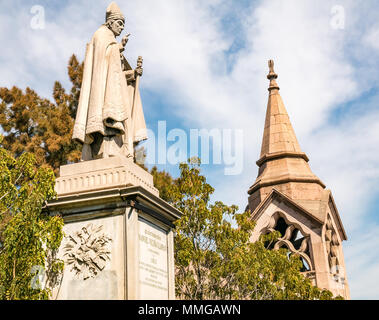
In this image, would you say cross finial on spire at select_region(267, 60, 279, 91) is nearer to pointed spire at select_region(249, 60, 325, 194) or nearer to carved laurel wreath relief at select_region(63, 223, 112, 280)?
pointed spire at select_region(249, 60, 325, 194)

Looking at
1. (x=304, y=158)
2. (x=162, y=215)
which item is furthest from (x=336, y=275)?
(x=162, y=215)

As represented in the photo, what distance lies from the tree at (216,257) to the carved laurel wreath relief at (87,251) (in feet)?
26.4

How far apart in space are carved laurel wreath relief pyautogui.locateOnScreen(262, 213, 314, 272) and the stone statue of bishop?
1723cm

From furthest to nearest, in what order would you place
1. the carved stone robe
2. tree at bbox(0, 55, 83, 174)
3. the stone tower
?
1. the stone tower
2. tree at bbox(0, 55, 83, 174)
3. the carved stone robe

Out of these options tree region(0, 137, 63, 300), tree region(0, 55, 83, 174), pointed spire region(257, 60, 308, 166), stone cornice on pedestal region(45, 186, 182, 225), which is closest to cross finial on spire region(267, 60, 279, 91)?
pointed spire region(257, 60, 308, 166)

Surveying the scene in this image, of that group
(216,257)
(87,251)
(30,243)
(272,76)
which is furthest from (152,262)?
(272,76)

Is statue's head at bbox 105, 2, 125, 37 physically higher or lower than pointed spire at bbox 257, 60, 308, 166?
lower

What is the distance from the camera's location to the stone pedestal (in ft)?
27.9

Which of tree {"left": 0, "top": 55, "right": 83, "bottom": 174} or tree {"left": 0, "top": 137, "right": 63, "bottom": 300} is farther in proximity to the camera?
tree {"left": 0, "top": 55, "right": 83, "bottom": 174}

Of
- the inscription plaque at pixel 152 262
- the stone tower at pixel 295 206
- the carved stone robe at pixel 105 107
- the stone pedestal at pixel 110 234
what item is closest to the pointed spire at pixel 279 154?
the stone tower at pixel 295 206

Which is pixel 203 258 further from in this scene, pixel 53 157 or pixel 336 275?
pixel 336 275

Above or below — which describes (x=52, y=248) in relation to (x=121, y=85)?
below

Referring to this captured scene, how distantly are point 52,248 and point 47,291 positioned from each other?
2.31 ft

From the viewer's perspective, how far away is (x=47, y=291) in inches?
343
